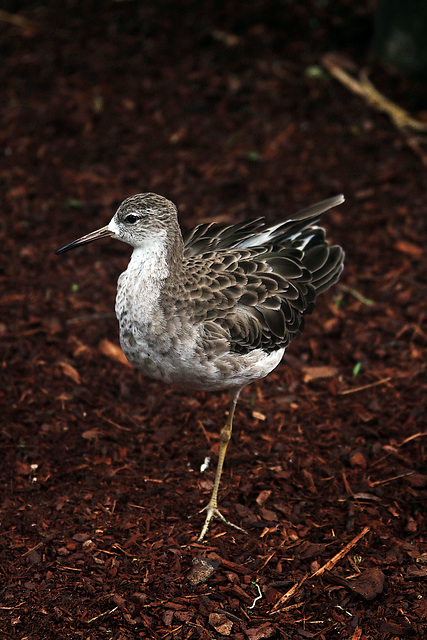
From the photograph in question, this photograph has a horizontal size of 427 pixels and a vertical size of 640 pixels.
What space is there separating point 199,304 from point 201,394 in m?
1.59

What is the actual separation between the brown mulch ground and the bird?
45 cm

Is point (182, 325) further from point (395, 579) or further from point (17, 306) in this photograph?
point (17, 306)

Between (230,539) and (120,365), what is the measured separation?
6.01 ft

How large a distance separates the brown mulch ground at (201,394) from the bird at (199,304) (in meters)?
0.45

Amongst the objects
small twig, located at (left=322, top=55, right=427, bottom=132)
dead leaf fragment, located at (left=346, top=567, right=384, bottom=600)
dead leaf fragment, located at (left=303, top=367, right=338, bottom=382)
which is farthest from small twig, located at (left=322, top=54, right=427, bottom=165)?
dead leaf fragment, located at (left=346, top=567, right=384, bottom=600)

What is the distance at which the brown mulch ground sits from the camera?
14.2 feet

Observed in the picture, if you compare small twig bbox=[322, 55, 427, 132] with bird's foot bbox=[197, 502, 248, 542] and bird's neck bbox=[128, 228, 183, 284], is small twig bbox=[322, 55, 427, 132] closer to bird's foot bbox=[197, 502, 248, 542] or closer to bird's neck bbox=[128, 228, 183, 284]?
bird's neck bbox=[128, 228, 183, 284]

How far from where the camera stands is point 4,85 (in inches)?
361

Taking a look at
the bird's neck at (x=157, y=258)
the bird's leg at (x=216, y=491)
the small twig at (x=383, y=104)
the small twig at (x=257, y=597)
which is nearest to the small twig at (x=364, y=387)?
the bird's leg at (x=216, y=491)

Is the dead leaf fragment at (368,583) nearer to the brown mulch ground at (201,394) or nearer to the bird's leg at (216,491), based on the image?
the brown mulch ground at (201,394)

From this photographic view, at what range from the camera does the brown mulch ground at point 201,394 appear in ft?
14.2

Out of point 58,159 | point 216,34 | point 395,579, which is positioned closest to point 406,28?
point 216,34

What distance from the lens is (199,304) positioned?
444 centimetres

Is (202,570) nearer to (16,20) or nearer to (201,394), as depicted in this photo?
(201,394)
